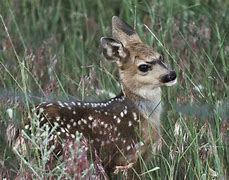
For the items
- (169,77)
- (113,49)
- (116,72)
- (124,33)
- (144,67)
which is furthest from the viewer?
(116,72)

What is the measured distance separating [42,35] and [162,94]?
2.08 metres

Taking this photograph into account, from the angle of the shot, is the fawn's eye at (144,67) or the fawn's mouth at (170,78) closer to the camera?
the fawn's mouth at (170,78)

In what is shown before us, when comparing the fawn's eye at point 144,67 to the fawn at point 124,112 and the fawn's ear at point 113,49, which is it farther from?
the fawn's ear at point 113,49

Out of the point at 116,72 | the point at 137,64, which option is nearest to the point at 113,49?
the point at 137,64

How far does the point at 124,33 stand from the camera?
5832 mm

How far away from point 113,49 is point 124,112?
0.44 meters

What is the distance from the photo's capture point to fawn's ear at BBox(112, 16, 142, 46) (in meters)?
5.81

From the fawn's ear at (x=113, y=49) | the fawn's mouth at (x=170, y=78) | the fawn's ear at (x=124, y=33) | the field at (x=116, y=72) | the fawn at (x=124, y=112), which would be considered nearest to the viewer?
the field at (x=116, y=72)

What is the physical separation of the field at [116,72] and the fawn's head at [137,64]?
10 cm

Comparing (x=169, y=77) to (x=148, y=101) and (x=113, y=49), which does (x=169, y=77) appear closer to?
(x=148, y=101)

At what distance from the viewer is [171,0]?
23.8ft

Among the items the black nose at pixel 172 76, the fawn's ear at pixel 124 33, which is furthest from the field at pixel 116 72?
the fawn's ear at pixel 124 33

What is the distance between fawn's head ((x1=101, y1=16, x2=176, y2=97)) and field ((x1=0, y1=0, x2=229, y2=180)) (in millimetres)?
104

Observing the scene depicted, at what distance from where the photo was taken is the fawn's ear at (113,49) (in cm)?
564
